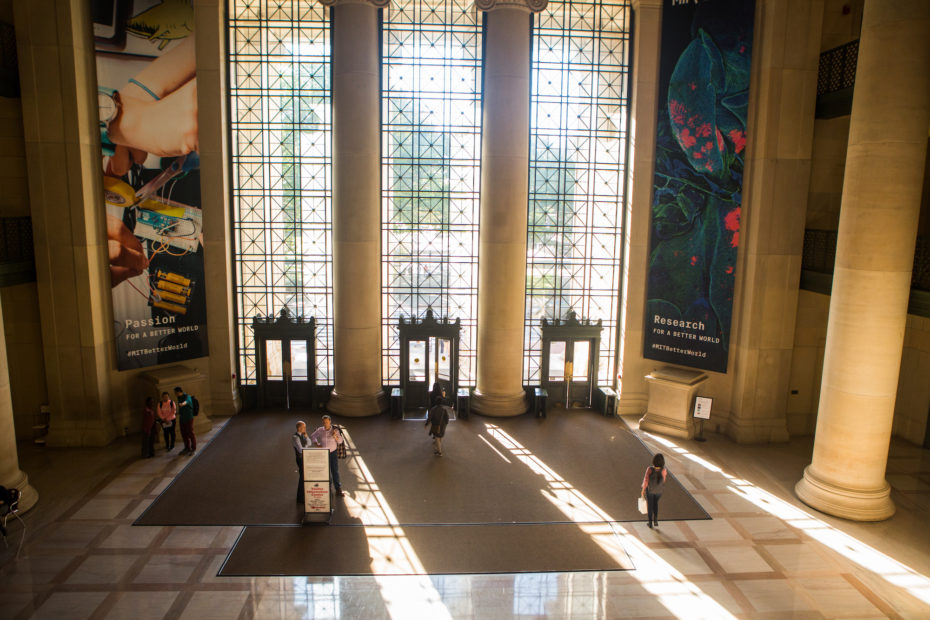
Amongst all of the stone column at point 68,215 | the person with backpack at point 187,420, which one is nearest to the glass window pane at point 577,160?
the person with backpack at point 187,420

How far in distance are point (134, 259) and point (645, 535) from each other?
11469 mm

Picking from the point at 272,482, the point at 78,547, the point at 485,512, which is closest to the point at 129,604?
the point at 78,547

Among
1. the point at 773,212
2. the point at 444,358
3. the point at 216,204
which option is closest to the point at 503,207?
the point at 444,358

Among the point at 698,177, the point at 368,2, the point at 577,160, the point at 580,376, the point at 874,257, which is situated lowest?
the point at 580,376

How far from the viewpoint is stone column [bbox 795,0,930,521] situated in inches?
381

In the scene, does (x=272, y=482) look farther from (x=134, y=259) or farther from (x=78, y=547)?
(x=134, y=259)

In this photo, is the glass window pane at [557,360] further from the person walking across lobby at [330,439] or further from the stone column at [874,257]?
the person walking across lobby at [330,439]

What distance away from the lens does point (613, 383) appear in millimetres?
16578

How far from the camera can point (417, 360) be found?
1619 centimetres

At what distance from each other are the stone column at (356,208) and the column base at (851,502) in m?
9.60

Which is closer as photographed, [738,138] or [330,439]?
[330,439]

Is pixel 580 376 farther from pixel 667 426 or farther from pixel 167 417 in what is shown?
pixel 167 417

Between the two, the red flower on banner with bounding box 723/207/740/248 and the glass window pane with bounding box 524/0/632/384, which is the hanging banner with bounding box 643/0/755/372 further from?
the glass window pane with bounding box 524/0/632/384

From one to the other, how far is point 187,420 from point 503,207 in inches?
330
